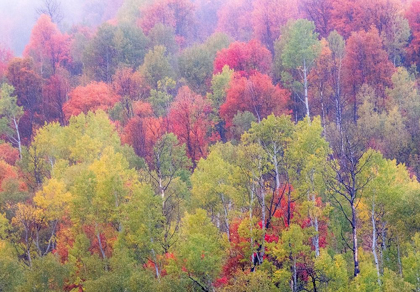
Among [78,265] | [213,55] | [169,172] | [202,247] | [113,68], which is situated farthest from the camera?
[113,68]

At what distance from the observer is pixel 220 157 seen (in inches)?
1752

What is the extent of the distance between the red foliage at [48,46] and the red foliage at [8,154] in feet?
84.3

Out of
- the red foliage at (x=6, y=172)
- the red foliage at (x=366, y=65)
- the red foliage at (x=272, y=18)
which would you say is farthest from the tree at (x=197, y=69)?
the red foliage at (x=6, y=172)

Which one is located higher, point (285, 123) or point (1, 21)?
point (1, 21)

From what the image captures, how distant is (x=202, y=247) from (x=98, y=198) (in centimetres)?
1231

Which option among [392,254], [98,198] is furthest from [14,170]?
[392,254]

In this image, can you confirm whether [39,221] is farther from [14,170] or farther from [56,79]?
[56,79]

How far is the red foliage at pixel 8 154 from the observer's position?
61338mm

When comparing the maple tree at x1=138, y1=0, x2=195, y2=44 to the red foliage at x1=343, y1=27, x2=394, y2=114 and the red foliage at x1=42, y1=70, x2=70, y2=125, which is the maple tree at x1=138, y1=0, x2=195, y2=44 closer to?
the red foliage at x1=42, y1=70, x2=70, y2=125

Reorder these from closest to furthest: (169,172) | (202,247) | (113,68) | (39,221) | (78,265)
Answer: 1. (202,247)
2. (78,265)
3. (39,221)
4. (169,172)
5. (113,68)

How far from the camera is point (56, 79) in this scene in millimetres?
76812

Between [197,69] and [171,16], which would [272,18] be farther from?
[171,16]

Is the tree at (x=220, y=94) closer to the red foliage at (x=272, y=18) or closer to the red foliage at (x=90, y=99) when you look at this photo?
the red foliage at (x=90, y=99)

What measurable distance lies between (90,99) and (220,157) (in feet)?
94.9
